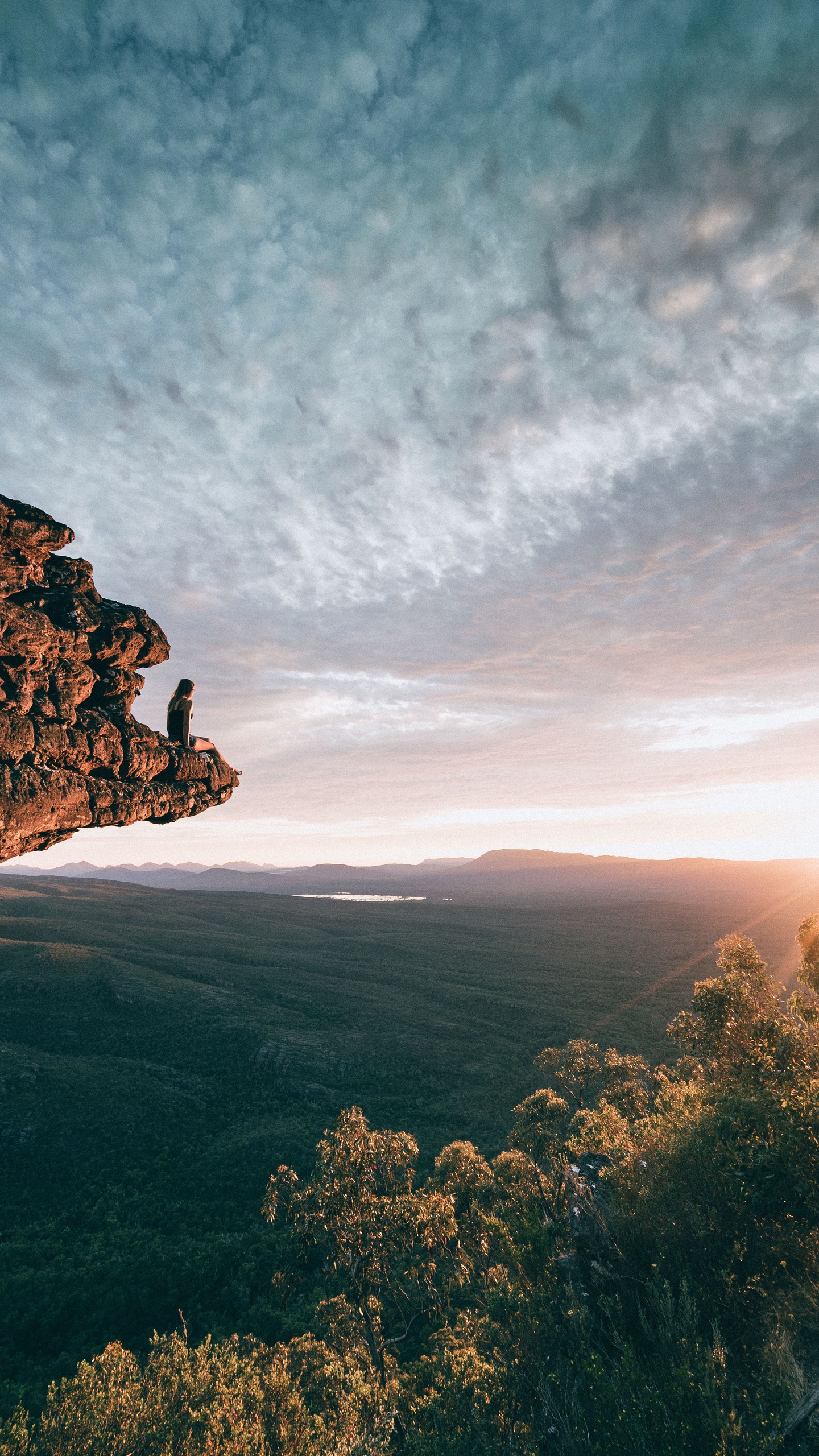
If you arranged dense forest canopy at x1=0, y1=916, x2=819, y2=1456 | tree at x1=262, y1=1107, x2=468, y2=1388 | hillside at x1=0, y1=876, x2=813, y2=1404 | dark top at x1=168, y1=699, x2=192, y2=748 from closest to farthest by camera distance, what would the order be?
dense forest canopy at x1=0, y1=916, x2=819, y2=1456 < dark top at x1=168, y1=699, x2=192, y2=748 < tree at x1=262, y1=1107, x2=468, y2=1388 < hillside at x1=0, y1=876, x2=813, y2=1404

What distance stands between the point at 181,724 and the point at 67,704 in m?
4.10

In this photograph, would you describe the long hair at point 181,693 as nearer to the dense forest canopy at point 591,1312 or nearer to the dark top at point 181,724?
the dark top at point 181,724

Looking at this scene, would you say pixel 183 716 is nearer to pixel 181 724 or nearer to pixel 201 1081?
pixel 181 724

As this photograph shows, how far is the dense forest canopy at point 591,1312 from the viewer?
38.5ft

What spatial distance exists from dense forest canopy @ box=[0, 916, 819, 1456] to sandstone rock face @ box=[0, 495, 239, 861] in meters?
16.6

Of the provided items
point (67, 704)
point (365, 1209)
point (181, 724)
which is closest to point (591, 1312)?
point (365, 1209)

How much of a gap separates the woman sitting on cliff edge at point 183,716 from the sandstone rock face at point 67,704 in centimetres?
50

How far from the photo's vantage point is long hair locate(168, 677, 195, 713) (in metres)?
16.8

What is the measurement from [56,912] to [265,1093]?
14896 cm

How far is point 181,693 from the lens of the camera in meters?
17.0

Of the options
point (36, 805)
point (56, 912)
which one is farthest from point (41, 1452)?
point (56, 912)

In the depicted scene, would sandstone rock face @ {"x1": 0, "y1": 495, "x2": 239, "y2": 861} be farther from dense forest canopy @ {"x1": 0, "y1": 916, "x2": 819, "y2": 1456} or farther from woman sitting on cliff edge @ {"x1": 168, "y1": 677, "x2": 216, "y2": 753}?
dense forest canopy @ {"x1": 0, "y1": 916, "x2": 819, "y2": 1456}

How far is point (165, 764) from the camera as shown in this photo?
51.0 ft

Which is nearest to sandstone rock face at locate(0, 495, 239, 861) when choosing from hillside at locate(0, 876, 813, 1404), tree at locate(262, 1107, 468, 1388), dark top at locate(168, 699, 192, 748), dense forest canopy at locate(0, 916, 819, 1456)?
dark top at locate(168, 699, 192, 748)
